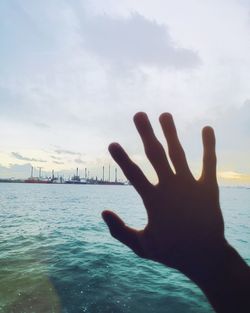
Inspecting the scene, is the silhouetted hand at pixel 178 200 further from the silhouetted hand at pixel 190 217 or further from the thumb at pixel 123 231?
the thumb at pixel 123 231

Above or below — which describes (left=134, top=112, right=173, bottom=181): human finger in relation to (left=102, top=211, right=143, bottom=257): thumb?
above

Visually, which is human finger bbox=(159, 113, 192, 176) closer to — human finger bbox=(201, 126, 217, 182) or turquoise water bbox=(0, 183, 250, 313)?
human finger bbox=(201, 126, 217, 182)

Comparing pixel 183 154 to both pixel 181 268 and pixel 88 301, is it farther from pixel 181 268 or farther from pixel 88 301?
pixel 88 301

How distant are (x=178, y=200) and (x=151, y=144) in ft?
1.39

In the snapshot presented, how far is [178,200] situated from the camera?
2.01 metres

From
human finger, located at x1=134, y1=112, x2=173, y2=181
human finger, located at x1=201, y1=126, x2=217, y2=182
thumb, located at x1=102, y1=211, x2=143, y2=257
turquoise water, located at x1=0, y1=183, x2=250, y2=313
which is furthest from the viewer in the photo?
turquoise water, located at x1=0, y1=183, x2=250, y2=313

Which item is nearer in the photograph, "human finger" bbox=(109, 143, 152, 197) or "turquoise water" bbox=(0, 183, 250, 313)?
"human finger" bbox=(109, 143, 152, 197)

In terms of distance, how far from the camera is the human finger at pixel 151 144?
6.35 feet

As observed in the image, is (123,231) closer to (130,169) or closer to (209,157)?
(130,169)

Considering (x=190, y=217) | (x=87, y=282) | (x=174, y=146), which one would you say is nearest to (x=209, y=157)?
(x=174, y=146)

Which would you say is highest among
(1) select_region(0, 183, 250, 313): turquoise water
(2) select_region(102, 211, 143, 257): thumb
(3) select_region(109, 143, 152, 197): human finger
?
(3) select_region(109, 143, 152, 197): human finger

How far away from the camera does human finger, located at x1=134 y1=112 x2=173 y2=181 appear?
1.94 meters

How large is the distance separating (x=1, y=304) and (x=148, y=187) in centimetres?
766

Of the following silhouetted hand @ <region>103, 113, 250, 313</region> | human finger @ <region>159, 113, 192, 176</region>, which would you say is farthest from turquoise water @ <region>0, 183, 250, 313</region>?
human finger @ <region>159, 113, 192, 176</region>
